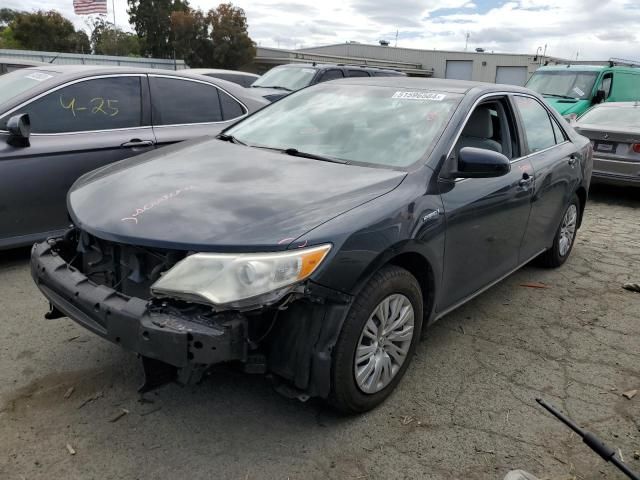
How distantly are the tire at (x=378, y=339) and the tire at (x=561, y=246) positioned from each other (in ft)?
8.04

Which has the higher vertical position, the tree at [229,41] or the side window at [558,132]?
the tree at [229,41]

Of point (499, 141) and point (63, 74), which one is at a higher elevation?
point (63, 74)

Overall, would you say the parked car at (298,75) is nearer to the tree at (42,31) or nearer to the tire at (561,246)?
the tire at (561,246)

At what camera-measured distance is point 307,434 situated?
260cm

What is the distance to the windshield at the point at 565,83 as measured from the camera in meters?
11.8

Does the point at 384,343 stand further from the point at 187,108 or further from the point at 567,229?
the point at 187,108

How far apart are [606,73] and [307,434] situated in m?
12.2

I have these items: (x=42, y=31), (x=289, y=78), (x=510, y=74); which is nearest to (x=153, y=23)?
(x=42, y=31)

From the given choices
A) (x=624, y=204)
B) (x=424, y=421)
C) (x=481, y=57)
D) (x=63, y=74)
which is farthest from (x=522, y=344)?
(x=481, y=57)

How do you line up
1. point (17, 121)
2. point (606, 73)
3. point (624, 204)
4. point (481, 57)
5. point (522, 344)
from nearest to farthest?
point (522, 344) < point (17, 121) < point (624, 204) < point (606, 73) < point (481, 57)

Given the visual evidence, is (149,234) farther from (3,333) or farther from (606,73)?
(606,73)

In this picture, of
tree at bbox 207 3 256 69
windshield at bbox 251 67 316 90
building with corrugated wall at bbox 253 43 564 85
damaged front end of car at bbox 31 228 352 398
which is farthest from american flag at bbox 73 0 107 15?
damaged front end of car at bbox 31 228 352 398

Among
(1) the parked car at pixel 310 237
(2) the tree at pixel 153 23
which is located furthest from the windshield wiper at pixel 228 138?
(2) the tree at pixel 153 23

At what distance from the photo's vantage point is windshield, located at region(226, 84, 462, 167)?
317 centimetres
